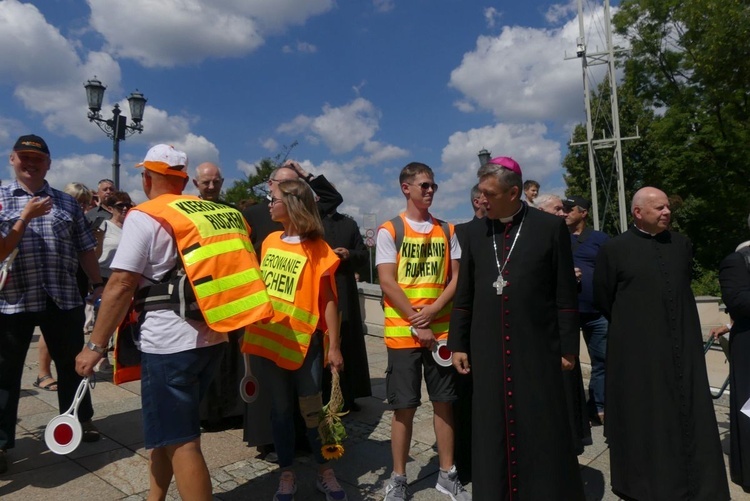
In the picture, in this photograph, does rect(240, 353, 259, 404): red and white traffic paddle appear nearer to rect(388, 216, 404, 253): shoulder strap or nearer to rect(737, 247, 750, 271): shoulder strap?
rect(388, 216, 404, 253): shoulder strap

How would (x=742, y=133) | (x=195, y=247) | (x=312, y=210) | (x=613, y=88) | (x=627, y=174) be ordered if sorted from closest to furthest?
(x=195, y=247) < (x=312, y=210) < (x=742, y=133) < (x=613, y=88) < (x=627, y=174)

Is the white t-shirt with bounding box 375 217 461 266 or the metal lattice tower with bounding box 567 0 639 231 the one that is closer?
the white t-shirt with bounding box 375 217 461 266

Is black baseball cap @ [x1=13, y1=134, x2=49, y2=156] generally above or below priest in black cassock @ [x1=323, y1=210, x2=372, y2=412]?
above

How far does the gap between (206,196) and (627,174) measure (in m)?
31.4

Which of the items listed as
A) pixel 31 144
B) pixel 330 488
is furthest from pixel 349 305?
pixel 31 144

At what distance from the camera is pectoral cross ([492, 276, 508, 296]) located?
9.95 ft

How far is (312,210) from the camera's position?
3498 mm

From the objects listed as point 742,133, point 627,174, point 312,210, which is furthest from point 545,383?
point 627,174

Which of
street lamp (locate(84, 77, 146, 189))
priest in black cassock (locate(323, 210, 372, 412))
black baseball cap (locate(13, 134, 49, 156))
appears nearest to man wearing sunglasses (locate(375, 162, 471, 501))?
priest in black cassock (locate(323, 210, 372, 412))

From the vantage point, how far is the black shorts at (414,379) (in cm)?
358

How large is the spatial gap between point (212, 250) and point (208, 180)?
220 cm

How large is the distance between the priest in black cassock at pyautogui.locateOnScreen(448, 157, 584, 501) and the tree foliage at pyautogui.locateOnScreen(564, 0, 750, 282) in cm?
1346

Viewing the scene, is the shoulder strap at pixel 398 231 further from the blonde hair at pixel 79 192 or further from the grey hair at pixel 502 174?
the blonde hair at pixel 79 192

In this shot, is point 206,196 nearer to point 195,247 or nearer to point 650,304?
point 195,247
